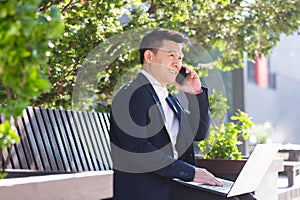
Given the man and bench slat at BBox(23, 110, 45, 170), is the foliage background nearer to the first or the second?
bench slat at BBox(23, 110, 45, 170)

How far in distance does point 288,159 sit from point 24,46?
518cm

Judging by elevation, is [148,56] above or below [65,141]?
above

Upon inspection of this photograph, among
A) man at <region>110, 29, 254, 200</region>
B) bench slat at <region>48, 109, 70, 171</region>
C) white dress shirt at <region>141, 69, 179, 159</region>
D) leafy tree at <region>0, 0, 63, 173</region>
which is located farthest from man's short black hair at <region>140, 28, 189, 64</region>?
leafy tree at <region>0, 0, 63, 173</region>

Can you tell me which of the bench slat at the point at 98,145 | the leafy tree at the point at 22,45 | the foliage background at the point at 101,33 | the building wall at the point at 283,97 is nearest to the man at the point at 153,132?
the foliage background at the point at 101,33

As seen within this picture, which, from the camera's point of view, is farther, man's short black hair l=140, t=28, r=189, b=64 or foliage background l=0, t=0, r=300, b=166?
man's short black hair l=140, t=28, r=189, b=64

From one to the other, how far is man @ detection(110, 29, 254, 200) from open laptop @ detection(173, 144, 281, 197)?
7 cm

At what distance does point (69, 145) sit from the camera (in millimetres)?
3359

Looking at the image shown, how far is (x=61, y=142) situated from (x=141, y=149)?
697mm

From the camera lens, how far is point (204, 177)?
2.91 m

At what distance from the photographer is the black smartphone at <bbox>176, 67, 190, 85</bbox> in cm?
329

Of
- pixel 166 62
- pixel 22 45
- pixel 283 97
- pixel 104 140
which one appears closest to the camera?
pixel 22 45

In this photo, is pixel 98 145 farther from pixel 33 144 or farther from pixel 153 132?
pixel 153 132

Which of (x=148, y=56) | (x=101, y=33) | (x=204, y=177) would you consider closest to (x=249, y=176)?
(x=204, y=177)

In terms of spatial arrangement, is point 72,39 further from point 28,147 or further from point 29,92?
point 29,92
